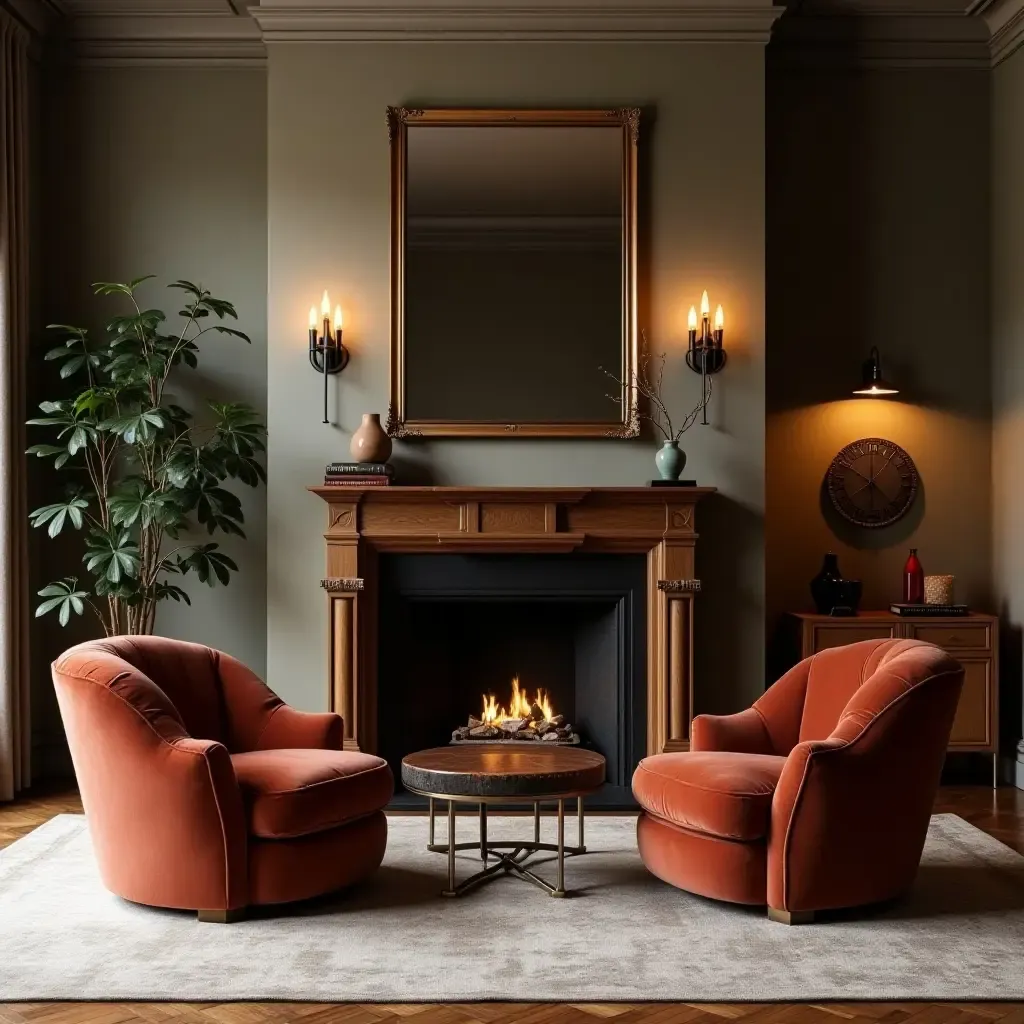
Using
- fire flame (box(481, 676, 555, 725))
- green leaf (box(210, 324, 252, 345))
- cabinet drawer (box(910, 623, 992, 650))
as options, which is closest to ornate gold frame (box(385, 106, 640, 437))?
green leaf (box(210, 324, 252, 345))

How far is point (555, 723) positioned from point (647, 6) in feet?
10.3

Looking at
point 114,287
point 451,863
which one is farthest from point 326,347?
point 451,863

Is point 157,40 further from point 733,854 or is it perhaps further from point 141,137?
point 733,854

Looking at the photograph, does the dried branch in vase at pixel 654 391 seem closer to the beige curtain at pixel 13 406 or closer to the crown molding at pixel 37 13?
the beige curtain at pixel 13 406

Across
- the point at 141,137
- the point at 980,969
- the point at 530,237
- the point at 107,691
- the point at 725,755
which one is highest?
the point at 141,137

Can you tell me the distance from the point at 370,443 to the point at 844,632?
2218 mm

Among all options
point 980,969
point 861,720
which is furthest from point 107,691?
point 980,969

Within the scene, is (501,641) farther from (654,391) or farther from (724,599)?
(654,391)

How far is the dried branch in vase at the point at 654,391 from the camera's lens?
5.30 meters

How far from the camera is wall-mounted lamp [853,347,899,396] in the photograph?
562cm

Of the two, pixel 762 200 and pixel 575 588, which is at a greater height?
pixel 762 200

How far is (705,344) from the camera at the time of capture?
17.1 ft

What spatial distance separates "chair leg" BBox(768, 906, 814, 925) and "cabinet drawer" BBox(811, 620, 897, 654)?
6.45ft

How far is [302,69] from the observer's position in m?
5.28
